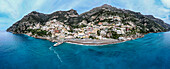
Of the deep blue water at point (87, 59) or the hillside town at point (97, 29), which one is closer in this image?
the deep blue water at point (87, 59)

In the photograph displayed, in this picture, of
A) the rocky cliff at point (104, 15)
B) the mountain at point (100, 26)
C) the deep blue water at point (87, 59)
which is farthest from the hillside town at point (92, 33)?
the rocky cliff at point (104, 15)

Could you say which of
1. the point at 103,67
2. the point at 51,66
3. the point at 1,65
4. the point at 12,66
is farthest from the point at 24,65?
the point at 103,67

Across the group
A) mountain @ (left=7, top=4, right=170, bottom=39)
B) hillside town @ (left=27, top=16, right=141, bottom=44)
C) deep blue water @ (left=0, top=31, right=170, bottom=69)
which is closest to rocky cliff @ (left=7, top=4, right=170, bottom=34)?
A: mountain @ (left=7, top=4, right=170, bottom=39)

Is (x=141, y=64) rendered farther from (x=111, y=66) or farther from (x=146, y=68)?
(x=111, y=66)

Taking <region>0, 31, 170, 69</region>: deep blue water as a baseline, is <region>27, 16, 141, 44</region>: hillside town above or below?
above

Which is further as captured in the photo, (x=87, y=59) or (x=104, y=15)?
(x=104, y=15)

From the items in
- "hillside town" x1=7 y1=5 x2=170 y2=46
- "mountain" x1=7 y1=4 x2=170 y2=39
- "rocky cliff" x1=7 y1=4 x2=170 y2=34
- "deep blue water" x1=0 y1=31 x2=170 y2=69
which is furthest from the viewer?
"rocky cliff" x1=7 y1=4 x2=170 y2=34

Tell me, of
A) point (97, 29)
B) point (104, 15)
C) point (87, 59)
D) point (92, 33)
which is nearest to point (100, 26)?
point (97, 29)

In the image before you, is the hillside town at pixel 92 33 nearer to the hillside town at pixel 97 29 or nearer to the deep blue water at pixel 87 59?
the hillside town at pixel 97 29

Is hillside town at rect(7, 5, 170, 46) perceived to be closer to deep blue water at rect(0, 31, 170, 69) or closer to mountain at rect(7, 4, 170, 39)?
mountain at rect(7, 4, 170, 39)

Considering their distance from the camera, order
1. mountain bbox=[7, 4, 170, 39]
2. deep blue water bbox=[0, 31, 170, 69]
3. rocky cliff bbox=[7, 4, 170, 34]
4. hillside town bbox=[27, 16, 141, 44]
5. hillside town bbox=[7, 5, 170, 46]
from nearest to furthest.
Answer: deep blue water bbox=[0, 31, 170, 69] → hillside town bbox=[7, 5, 170, 46] → hillside town bbox=[27, 16, 141, 44] → mountain bbox=[7, 4, 170, 39] → rocky cliff bbox=[7, 4, 170, 34]

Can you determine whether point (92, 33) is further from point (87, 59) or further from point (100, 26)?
point (87, 59)
